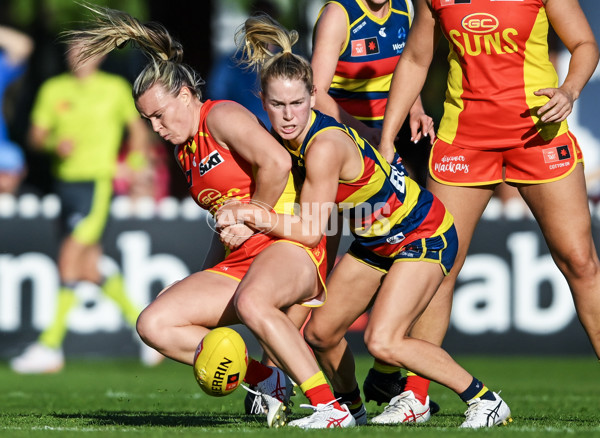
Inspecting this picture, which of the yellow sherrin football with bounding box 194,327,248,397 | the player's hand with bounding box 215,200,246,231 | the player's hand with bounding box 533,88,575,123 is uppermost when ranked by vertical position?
the player's hand with bounding box 533,88,575,123

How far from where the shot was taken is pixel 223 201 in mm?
5941

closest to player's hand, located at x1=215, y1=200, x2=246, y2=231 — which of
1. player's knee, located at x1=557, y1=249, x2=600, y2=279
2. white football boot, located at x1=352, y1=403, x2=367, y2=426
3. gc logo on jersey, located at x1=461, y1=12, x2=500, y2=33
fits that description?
white football boot, located at x1=352, y1=403, x2=367, y2=426

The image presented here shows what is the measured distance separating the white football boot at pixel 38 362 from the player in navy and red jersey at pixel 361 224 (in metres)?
4.90

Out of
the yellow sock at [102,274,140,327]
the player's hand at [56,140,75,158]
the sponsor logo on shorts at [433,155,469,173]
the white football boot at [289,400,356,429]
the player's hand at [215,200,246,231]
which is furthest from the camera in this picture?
the player's hand at [56,140,75,158]

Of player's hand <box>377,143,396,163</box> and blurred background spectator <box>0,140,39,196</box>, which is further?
blurred background spectator <box>0,140,39,196</box>

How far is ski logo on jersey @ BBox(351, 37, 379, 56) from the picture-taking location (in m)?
6.72

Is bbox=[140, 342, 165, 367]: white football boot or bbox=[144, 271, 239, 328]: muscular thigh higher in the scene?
bbox=[144, 271, 239, 328]: muscular thigh

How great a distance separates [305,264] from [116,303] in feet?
17.5

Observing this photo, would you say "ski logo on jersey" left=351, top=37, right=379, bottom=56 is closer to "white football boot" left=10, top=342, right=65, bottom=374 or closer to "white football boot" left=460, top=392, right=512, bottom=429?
"white football boot" left=460, top=392, right=512, bottom=429

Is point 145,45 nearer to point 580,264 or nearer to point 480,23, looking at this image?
point 480,23

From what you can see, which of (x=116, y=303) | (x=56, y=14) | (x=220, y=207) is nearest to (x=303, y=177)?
(x=220, y=207)

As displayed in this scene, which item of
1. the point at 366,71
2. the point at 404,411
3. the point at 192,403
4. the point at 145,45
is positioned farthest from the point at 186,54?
the point at 404,411

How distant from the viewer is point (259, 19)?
5.85 m

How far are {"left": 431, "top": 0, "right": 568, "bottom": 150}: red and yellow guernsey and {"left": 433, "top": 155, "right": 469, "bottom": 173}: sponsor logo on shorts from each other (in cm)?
9
